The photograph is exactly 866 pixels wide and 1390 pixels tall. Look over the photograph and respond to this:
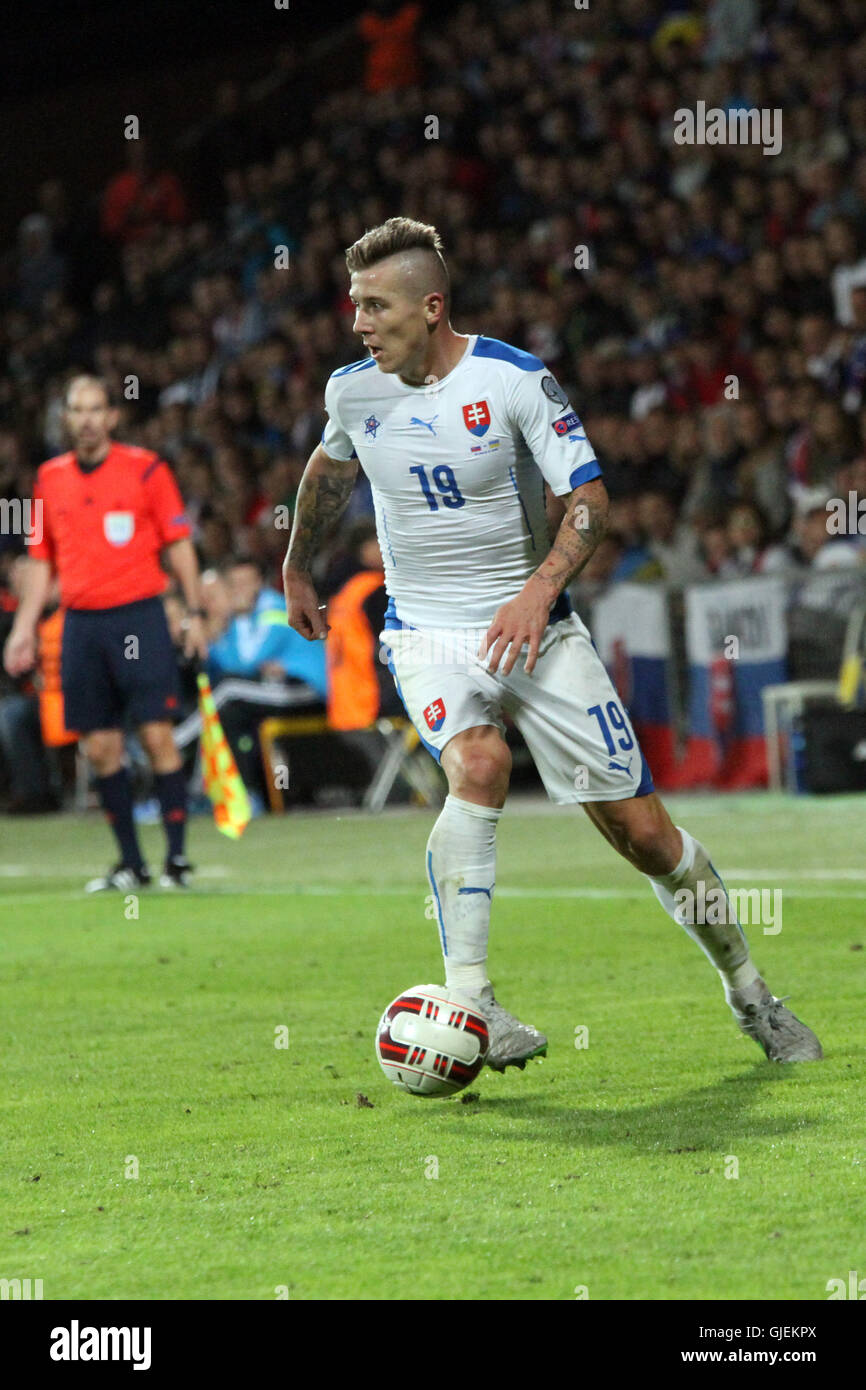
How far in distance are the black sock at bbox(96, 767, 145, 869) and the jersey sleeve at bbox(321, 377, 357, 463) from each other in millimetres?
4880

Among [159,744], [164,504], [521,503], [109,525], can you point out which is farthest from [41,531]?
[521,503]

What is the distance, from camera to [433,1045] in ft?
15.3

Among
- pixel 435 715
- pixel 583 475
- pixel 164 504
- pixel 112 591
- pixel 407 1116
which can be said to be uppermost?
pixel 583 475

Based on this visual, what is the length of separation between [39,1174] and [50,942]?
4214mm

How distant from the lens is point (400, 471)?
5203mm

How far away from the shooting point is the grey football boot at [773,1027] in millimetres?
5121

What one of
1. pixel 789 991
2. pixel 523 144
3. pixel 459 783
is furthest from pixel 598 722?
pixel 523 144

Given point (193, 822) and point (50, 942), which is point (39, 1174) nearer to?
point (50, 942)

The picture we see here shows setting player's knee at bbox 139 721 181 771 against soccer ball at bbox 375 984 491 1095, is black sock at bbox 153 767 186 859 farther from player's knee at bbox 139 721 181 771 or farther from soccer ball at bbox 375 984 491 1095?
soccer ball at bbox 375 984 491 1095

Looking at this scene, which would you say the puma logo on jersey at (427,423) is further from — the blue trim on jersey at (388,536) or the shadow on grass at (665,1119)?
the shadow on grass at (665,1119)

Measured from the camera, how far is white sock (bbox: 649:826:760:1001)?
5121 millimetres

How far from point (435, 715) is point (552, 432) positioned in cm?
77

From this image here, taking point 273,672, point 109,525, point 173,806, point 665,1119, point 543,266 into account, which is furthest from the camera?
point 543,266

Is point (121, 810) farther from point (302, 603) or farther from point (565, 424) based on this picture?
point (565, 424)
